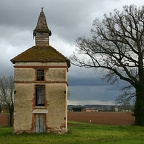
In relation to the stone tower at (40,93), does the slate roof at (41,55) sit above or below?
above

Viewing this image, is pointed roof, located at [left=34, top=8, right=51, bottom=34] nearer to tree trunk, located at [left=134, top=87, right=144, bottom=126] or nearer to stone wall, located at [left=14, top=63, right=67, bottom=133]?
stone wall, located at [left=14, top=63, right=67, bottom=133]

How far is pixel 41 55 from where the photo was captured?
3772cm

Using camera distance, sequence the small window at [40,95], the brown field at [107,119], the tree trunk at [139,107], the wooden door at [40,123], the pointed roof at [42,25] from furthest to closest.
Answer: the brown field at [107,119], the tree trunk at [139,107], the pointed roof at [42,25], the small window at [40,95], the wooden door at [40,123]

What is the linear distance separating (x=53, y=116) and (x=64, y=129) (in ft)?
5.75

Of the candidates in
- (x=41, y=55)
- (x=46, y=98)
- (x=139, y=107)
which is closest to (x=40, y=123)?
(x=46, y=98)

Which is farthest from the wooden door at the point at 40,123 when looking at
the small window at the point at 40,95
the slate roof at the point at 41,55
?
the slate roof at the point at 41,55

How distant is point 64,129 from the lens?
119 feet

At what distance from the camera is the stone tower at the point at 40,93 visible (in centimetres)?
3619

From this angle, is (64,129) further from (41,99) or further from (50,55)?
(50,55)

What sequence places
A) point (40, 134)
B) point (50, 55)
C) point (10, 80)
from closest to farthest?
1. point (40, 134)
2. point (50, 55)
3. point (10, 80)

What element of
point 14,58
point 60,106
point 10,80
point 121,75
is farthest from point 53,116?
point 10,80

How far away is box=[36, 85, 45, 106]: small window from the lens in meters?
36.8

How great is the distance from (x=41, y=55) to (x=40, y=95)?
431 cm

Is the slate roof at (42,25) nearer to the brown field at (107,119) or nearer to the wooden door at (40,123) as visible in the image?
the wooden door at (40,123)
